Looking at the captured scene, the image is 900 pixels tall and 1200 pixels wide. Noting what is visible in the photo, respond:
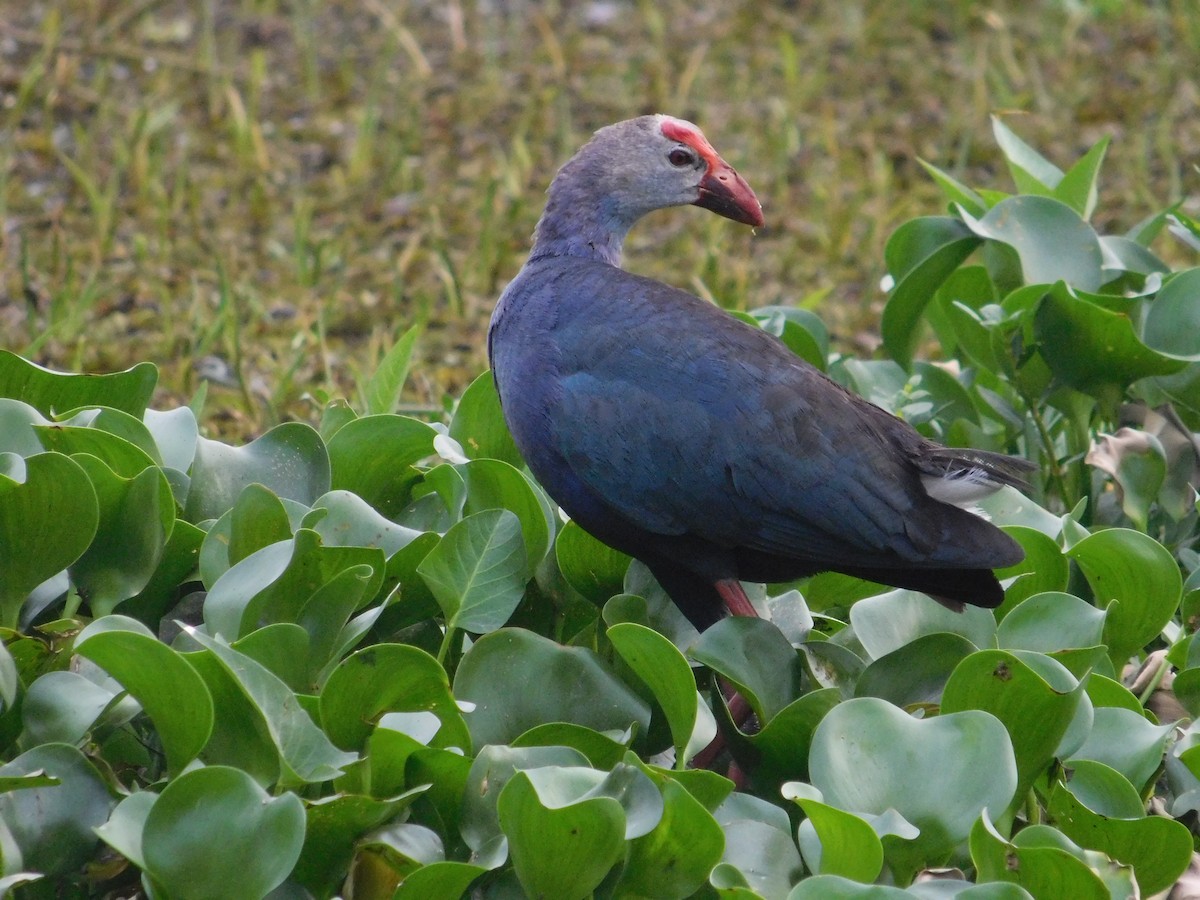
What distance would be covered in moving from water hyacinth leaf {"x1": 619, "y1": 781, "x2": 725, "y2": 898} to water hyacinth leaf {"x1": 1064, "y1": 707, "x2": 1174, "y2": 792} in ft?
1.85

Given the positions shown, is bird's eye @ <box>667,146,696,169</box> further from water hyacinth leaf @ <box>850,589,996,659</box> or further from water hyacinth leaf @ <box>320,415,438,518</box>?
water hyacinth leaf @ <box>850,589,996,659</box>

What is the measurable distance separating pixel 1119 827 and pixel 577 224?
A: 1362mm

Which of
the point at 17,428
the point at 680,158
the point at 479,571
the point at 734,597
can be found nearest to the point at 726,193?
the point at 680,158

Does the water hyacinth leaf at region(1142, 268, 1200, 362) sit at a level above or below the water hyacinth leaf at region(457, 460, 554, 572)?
above

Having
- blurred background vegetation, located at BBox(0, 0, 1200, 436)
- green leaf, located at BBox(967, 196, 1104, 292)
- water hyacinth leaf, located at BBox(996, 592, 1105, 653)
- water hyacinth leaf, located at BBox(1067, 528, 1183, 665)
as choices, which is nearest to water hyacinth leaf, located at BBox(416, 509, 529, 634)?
water hyacinth leaf, located at BBox(996, 592, 1105, 653)

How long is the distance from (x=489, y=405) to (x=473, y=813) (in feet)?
3.33

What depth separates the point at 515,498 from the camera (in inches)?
93.0

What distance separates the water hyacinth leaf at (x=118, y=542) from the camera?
6.86ft

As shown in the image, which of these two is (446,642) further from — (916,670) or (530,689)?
(916,670)

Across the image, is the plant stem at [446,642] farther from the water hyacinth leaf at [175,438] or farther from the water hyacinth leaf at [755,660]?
the water hyacinth leaf at [175,438]

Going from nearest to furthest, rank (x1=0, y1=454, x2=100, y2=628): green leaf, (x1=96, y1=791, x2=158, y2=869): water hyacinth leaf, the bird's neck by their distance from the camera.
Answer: (x1=96, y1=791, x2=158, y2=869): water hyacinth leaf, (x1=0, y1=454, x2=100, y2=628): green leaf, the bird's neck

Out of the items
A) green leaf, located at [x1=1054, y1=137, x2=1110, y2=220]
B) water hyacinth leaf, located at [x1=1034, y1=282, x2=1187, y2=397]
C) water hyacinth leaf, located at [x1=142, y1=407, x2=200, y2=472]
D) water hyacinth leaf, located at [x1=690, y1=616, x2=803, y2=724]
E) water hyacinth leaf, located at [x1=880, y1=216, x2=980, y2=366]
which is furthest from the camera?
green leaf, located at [x1=1054, y1=137, x2=1110, y2=220]

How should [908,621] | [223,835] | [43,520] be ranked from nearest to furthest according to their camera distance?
[223,835] → [43,520] → [908,621]

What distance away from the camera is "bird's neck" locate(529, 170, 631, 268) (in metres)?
2.69
